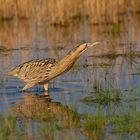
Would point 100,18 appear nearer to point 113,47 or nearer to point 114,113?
point 113,47

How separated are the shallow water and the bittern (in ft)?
0.67

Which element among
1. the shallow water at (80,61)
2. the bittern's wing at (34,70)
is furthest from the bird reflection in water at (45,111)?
the bittern's wing at (34,70)

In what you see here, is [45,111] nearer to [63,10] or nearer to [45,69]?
[45,69]

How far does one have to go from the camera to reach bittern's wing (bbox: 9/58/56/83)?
10.5 m

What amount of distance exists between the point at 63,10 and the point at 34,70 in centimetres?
832

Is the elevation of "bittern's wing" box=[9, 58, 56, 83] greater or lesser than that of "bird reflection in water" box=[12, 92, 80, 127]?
greater

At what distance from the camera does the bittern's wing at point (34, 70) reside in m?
10.5

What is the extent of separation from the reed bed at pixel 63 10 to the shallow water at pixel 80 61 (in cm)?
36

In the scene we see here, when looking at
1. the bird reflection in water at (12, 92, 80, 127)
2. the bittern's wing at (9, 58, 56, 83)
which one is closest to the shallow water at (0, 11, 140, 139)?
the bird reflection in water at (12, 92, 80, 127)

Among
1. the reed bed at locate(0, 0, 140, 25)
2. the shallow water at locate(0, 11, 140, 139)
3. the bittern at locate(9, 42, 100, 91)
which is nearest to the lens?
the shallow water at locate(0, 11, 140, 139)

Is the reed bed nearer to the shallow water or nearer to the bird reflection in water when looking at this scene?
the shallow water

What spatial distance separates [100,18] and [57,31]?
1.55 m

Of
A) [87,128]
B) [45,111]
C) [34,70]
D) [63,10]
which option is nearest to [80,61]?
[34,70]

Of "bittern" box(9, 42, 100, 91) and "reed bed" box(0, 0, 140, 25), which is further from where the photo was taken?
"reed bed" box(0, 0, 140, 25)
